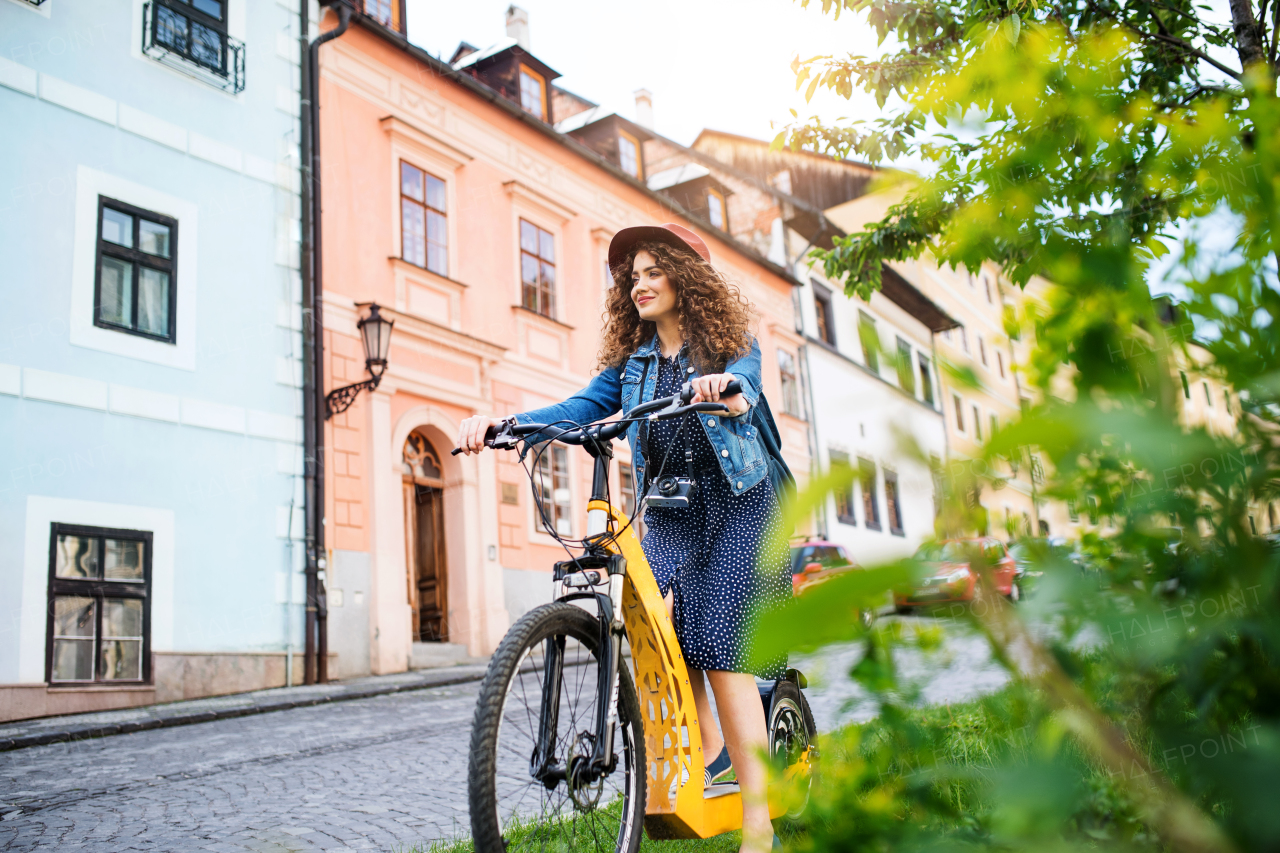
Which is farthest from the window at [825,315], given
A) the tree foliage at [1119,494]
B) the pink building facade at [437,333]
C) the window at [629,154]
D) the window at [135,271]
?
the tree foliage at [1119,494]

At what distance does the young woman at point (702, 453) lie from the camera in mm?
2643

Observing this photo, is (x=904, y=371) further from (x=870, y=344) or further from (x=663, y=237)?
(x=663, y=237)

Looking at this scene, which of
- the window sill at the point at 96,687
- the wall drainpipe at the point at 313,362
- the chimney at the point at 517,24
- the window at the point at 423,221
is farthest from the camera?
the chimney at the point at 517,24

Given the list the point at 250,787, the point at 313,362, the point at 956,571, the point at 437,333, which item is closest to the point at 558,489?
the point at 437,333

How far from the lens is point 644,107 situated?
25031 millimetres

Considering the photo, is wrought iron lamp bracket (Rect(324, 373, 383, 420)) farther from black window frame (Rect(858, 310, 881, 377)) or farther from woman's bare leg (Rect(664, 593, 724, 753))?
black window frame (Rect(858, 310, 881, 377))

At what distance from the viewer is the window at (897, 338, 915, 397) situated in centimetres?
71

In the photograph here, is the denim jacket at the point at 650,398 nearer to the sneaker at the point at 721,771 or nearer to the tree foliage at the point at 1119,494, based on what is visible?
the sneaker at the point at 721,771

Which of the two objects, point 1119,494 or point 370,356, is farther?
point 370,356

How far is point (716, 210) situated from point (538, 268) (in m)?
8.72

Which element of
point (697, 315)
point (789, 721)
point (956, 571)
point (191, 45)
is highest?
point (191, 45)

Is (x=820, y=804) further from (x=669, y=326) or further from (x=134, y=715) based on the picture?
(x=134, y=715)

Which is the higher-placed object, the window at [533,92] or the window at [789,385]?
the window at [533,92]

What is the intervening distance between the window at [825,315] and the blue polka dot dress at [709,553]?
2279cm
